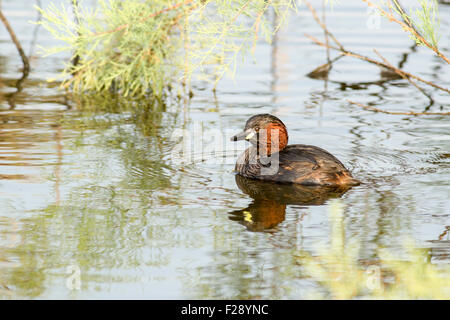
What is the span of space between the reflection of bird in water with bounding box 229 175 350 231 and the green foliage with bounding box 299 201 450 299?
0.73m

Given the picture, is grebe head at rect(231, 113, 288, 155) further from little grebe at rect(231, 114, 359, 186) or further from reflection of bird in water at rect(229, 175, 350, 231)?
reflection of bird in water at rect(229, 175, 350, 231)

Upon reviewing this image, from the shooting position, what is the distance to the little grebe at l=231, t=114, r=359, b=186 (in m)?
7.80

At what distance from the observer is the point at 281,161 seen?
26.2 feet

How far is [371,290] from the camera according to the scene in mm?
5230

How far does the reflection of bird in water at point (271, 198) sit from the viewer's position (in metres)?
6.79

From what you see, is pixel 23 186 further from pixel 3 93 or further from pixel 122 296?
pixel 3 93

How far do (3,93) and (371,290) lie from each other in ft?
25.7

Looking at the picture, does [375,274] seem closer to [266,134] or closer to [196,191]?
[196,191]

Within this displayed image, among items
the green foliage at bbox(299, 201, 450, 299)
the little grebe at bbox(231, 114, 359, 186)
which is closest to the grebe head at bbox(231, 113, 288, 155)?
the little grebe at bbox(231, 114, 359, 186)

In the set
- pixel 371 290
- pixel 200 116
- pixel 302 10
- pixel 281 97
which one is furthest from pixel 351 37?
pixel 371 290

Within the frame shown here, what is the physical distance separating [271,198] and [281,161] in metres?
0.60

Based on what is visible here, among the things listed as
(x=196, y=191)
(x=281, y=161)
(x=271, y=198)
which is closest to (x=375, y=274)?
(x=271, y=198)

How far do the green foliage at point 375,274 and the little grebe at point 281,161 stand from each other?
1593mm

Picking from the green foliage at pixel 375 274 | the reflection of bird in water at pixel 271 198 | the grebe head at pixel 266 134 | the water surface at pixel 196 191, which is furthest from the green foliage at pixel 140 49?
the green foliage at pixel 375 274
